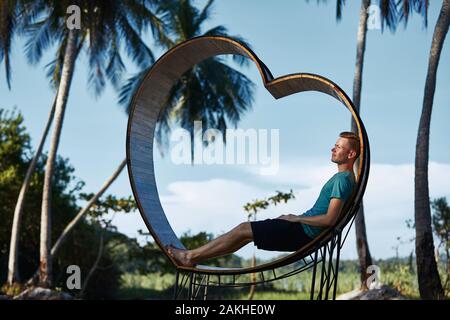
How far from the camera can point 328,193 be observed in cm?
430

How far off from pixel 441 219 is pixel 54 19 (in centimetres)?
902

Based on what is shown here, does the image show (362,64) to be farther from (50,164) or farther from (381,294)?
(50,164)

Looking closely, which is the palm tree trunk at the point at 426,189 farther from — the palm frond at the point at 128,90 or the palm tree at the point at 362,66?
the palm frond at the point at 128,90

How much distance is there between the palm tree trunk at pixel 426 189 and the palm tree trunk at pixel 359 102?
3.77ft

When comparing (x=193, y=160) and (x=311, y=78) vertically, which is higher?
(x=193, y=160)

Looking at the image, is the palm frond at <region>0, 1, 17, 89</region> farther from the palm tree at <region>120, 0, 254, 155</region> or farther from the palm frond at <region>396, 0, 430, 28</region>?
the palm frond at <region>396, 0, 430, 28</region>

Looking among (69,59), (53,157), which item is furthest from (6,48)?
(53,157)

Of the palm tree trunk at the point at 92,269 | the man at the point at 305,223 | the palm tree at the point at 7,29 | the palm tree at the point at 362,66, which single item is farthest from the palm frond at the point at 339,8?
the palm tree trunk at the point at 92,269

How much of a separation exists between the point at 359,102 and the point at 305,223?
6.38 meters

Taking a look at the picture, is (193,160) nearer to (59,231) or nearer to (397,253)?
(59,231)

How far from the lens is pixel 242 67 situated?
15367mm

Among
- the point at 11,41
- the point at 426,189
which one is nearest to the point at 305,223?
the point at 426,189

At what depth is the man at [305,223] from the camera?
4.20 m

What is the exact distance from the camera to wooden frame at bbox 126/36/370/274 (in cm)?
426
